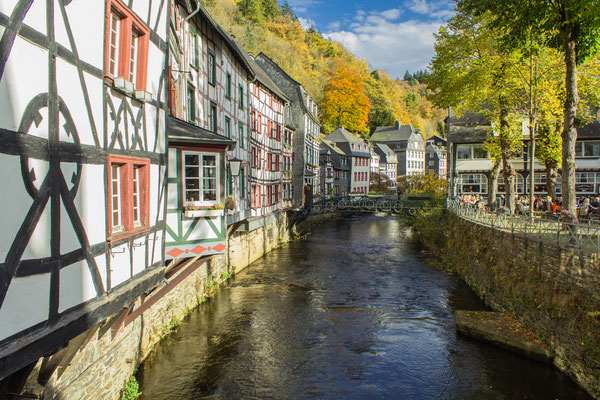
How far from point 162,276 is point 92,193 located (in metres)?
3.05

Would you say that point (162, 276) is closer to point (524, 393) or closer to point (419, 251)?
point (524, 393)

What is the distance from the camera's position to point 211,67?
17.1 m

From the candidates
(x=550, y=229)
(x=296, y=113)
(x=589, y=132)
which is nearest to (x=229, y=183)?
(x=550, y=229)

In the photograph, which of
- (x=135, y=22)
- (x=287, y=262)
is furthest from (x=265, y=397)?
(x=287, y=262)

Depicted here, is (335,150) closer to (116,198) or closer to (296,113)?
(296,113)

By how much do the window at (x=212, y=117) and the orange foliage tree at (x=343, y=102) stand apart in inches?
1865

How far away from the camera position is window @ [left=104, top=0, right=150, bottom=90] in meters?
6.29

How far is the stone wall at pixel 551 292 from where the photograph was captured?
32.6ft

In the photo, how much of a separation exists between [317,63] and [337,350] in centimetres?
6973

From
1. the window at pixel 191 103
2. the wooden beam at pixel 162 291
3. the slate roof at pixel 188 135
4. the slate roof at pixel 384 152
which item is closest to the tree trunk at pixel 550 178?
the window at pixel 191 103

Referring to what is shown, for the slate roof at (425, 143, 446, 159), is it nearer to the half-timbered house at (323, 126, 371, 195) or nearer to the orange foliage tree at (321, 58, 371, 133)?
the half-timbered house at (323, 126, 371, 195)

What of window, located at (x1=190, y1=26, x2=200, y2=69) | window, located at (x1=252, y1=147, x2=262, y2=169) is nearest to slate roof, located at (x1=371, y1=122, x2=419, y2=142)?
window, located at (x1=252, y1=147, x2=262, y2=169)

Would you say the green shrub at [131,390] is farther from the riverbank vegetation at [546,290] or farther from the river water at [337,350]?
the riverbank vegetation at [546,290]

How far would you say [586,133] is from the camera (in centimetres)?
2833
